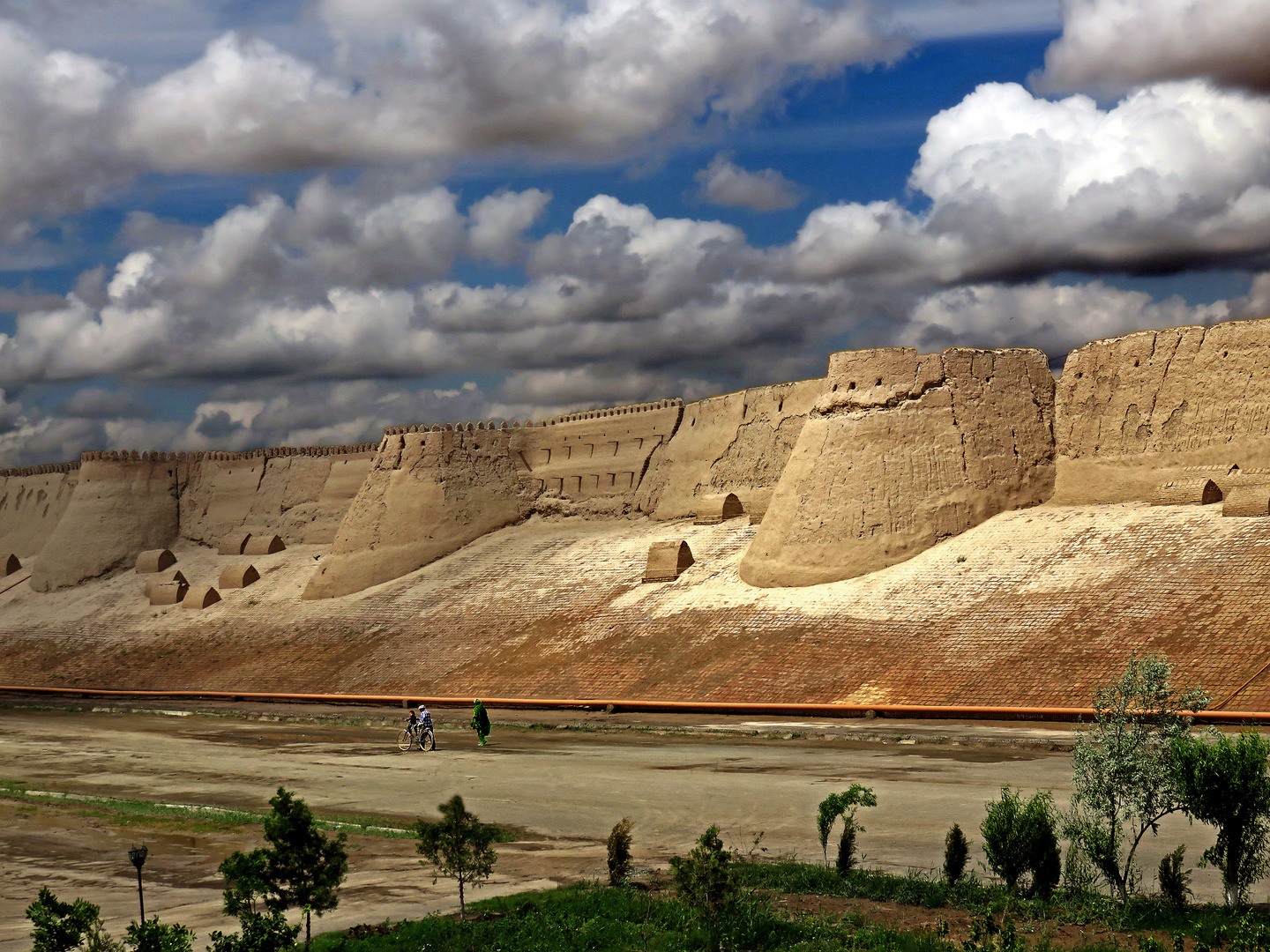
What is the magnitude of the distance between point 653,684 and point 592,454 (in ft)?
46.2

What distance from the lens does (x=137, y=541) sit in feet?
144

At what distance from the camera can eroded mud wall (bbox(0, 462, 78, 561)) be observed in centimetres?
4922

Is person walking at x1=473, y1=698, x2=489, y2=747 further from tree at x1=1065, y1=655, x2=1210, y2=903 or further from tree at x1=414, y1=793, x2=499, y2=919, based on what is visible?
tree at x1=1065, y1=655, x2=1210, y2=903

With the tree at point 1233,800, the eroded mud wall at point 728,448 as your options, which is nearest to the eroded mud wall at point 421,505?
the eroded mud wall at point 728,448

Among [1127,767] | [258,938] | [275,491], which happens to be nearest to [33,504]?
[275,491]

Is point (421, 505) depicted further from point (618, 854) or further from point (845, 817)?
point (845, 817)

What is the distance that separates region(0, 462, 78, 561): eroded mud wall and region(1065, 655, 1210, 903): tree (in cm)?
4620

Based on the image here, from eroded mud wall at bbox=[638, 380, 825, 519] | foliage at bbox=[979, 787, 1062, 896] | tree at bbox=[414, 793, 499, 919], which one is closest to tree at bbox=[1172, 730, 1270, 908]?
foliage at bbox=[979, 787, 1062, 896]

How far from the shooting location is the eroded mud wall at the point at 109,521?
42969 mm

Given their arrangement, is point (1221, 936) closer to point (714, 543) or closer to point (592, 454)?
point (714, 543)

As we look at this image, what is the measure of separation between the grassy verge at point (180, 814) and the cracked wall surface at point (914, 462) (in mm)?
12453

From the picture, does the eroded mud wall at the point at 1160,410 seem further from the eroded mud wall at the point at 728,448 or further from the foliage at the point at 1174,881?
the foliage at the point at 1174,881

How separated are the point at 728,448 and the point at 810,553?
793 cm

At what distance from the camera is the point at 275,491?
142 feet
